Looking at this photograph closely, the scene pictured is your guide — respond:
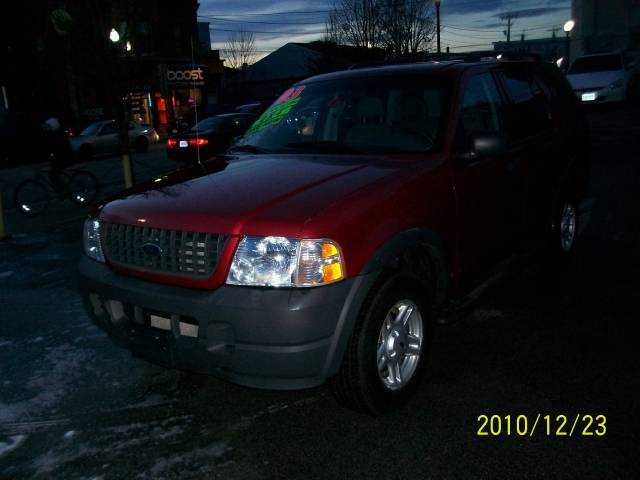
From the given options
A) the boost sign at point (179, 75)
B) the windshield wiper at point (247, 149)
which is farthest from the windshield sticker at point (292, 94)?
the boost sign at point (179, 75)

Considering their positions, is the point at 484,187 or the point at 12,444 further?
the point at 484,187

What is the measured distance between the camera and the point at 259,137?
428 centimetres

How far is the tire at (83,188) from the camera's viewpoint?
35.5 feet

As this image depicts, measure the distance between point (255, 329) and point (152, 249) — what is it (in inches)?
27.9

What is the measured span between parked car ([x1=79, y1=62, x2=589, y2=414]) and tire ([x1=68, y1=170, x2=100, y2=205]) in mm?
7494

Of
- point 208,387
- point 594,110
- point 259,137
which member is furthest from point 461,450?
point 594,110

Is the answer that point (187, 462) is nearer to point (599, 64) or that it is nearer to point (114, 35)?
point (114, 35)

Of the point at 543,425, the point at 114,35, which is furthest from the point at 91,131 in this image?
the point at 543,425

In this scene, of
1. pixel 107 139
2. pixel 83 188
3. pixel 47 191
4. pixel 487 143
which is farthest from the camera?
pixel 107 139

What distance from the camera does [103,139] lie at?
21.2m

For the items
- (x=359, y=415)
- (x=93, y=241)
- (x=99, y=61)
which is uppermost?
(x=99, y=61)

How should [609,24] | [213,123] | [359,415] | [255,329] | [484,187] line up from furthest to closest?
1. [609,24]
2. [213,123]
3. [484,187]
4. [359,415]
5. [255,329]

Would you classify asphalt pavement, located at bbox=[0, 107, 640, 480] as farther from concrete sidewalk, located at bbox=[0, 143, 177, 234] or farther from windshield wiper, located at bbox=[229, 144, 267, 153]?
concrete sidewalk, located at bbox=[0, 143, 177, 234]

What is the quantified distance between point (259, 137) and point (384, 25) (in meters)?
40.6
